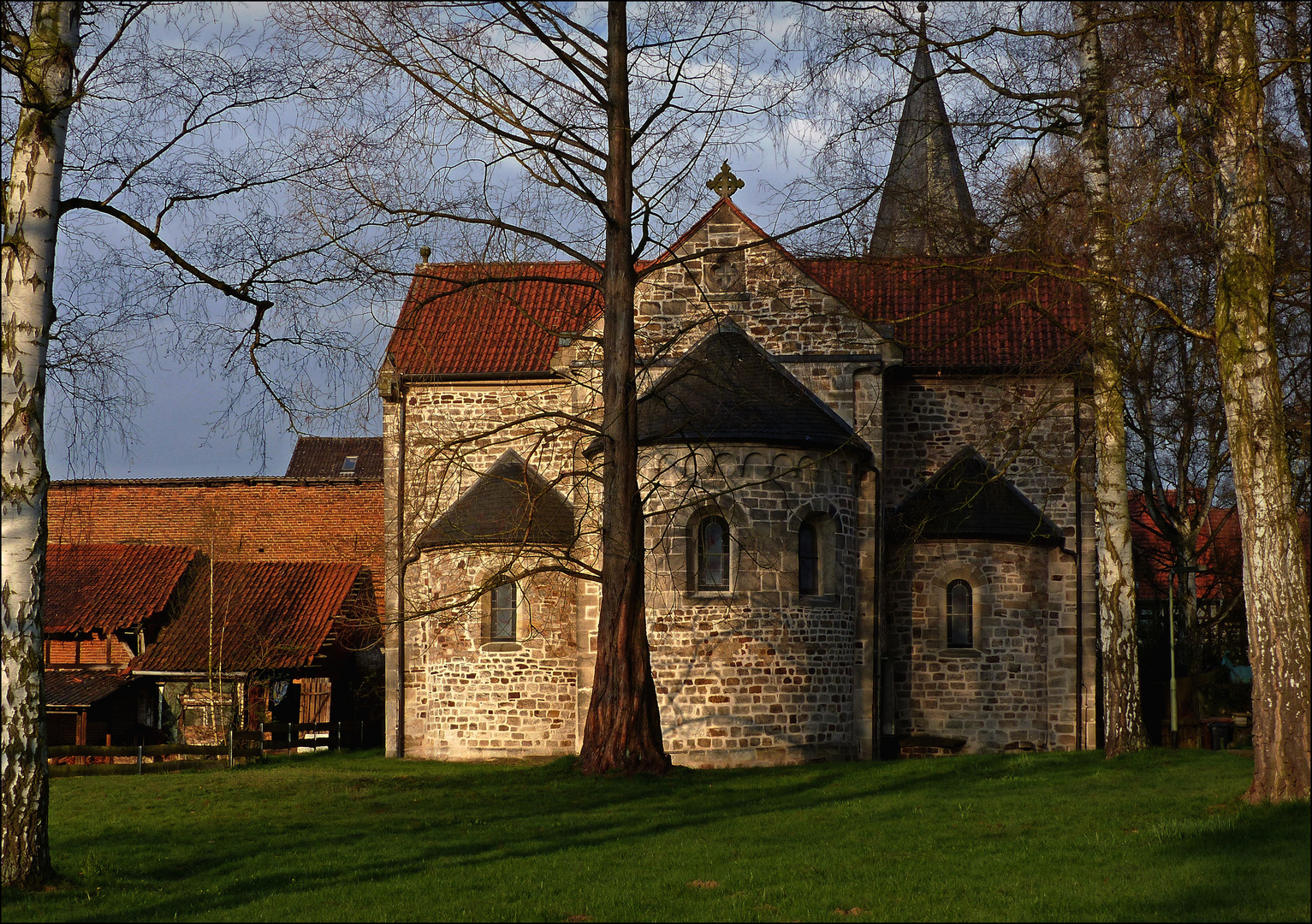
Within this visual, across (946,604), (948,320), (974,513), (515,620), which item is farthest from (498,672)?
(948,320)

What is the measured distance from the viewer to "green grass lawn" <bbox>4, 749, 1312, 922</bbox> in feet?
26.8

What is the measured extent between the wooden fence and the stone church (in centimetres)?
223

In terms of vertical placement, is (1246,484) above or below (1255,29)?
below

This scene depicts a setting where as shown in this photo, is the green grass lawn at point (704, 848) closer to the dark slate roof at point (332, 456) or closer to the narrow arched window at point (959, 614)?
the narrow arched window at point (959, 614)

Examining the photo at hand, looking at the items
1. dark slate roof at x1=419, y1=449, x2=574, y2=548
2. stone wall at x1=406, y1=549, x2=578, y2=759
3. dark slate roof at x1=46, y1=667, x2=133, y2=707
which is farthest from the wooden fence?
dark slate roof at x1=419, y1=449, x2=574, y2=548

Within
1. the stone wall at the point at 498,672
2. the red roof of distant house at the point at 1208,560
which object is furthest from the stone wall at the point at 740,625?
the red roof of distant house at the point at 1208,560

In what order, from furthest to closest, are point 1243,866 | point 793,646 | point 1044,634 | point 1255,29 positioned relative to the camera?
1. point 1044,634
2. point 793,646
3. point 1255,29
4. point 1243,866

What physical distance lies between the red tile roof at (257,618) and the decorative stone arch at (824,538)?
10010mm

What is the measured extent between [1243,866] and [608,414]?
895 centimetres

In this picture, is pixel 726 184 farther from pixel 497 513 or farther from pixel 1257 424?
pixel 1257 424

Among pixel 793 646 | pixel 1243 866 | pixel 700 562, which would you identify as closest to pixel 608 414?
pixel 700 562

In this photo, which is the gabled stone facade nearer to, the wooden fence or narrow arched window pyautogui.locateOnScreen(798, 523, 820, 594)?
narrow arched window pyautogui.locateOnScreen(798, 523, 820, 594)

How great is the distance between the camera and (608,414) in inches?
609

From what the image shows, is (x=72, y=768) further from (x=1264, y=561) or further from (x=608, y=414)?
(x=1264, y=561)
